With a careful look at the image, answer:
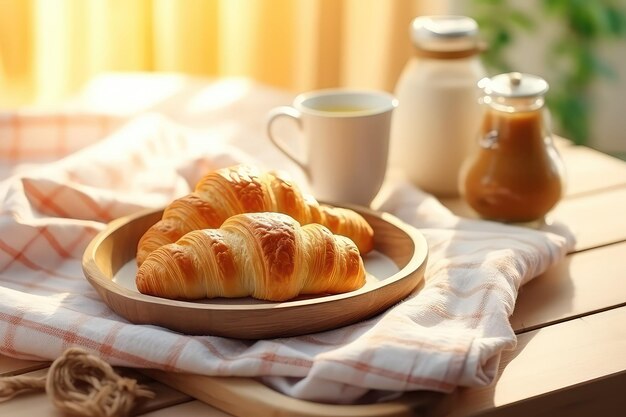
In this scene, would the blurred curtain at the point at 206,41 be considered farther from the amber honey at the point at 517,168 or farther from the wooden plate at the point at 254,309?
the wooden plate at the point at 254,309

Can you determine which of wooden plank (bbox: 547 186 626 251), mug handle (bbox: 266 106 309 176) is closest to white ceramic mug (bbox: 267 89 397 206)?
mug handle (bbox: 266 106 309 176)

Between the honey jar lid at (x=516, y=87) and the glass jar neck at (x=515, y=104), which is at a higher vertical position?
the honey jar lid at (x=516, y=87)

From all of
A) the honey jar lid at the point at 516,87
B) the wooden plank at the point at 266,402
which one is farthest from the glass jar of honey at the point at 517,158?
the wooden plank at the point at 266,402

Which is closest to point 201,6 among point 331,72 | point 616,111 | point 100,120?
point 331,72

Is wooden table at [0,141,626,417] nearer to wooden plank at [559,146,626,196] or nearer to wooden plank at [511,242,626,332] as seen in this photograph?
wooden plank at [511,242,626,332]

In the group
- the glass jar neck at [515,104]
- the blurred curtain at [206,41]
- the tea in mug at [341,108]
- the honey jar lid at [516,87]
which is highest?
the honey jar lid at [516,87]

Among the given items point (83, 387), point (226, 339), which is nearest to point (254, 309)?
point (226, 339)
